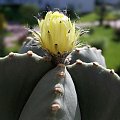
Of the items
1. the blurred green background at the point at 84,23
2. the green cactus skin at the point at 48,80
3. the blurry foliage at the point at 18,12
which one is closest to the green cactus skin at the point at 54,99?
the green cactus skin at the point at 48,80

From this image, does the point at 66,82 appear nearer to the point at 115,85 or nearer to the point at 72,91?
the point at 72,91

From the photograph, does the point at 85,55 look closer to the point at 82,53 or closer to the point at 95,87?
the point at 82,53

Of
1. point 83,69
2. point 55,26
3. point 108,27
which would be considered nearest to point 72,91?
point 83,69

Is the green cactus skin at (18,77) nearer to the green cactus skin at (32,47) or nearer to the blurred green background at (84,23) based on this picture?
the green cactus skin at (32,47)

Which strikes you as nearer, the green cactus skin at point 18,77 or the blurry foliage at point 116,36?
the green cactus skin at point 18,77

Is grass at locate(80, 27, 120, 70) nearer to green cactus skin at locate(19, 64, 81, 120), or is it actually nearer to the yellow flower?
the yellow flower

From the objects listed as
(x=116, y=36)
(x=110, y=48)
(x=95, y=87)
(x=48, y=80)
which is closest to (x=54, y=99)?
(x=48, y=80)

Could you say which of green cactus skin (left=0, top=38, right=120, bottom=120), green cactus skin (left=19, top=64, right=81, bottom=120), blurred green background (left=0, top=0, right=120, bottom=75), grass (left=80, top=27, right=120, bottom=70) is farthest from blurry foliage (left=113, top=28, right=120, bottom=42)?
green cactus skin (left=19, top=64, right=81, bottom=120)
